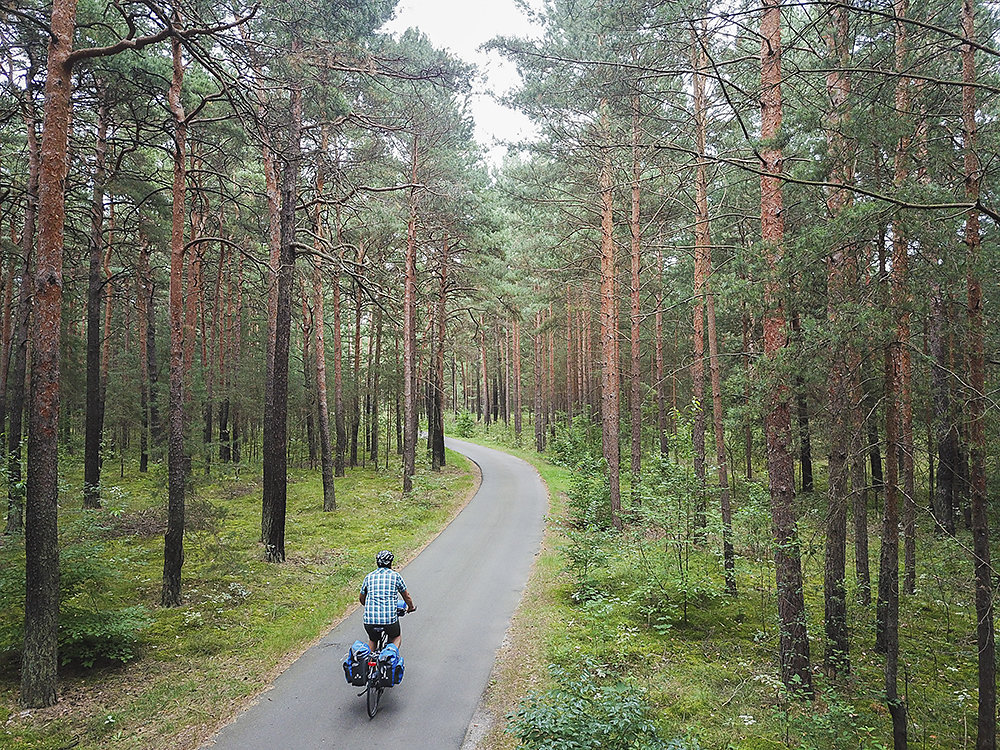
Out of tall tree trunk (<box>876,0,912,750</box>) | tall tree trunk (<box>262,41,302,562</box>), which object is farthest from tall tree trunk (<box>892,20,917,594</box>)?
tall tree trunk (<box>262,41,302,562</box>)

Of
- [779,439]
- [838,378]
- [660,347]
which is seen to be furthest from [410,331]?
[838,378]

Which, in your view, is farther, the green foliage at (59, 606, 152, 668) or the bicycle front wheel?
the green foliage at (59, 606, 152, 668)

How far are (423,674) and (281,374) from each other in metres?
7.56

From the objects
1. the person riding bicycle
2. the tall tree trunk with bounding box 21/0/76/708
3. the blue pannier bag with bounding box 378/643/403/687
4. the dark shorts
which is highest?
the tall tree trunk with bounding box 21/0/76/708

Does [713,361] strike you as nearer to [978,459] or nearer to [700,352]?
[700,352]

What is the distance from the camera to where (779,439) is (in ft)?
23.0

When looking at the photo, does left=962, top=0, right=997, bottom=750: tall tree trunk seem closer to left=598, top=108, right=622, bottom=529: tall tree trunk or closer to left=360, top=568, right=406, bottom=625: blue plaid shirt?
left=360, top=568, right=406, bottom=625: blue plaid shirt

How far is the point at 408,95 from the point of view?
17.2 metres

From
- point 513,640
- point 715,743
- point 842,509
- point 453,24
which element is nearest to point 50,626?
point 513,640

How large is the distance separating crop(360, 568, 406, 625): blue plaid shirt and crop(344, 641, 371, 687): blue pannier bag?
0.34 m

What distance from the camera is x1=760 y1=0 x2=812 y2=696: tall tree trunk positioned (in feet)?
22.6

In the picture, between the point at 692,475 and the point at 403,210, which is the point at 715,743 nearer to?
the point at 692,475

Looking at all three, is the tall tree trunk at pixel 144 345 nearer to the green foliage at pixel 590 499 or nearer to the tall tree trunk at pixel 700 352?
the green foliage at pixel 590 499

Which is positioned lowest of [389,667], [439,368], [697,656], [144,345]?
[697,656]
